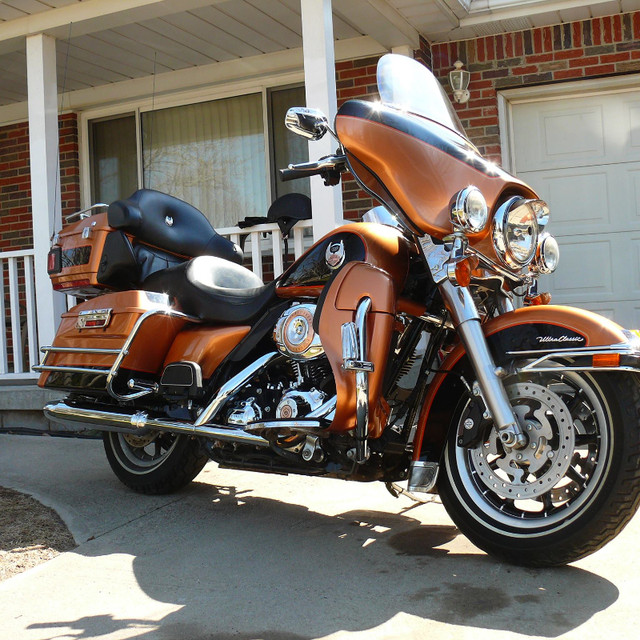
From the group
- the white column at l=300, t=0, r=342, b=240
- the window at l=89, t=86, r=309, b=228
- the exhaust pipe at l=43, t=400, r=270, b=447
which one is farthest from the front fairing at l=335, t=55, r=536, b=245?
the window at l=89, t=86, r=309, b=228

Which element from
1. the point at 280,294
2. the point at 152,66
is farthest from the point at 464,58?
the point at 280,294

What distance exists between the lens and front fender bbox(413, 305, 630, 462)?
2398 millimetres

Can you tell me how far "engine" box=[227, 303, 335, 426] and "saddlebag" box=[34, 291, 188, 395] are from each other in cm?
52

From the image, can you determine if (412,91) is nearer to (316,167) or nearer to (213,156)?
(316,167)

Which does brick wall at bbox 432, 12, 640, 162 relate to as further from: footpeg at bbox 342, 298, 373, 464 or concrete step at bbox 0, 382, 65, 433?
footpeg at bbox 342, 298, 373, 464

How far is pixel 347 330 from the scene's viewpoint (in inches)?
104

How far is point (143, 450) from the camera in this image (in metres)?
3.84

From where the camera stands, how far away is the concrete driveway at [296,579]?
2.20 meters

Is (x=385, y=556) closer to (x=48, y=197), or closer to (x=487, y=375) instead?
(x=487, y=375)

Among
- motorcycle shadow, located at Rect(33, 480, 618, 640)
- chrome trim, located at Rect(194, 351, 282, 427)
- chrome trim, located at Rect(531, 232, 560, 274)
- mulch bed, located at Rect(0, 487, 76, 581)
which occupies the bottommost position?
motorcycle shadow, located at Rect(33, 480, 618, 640)

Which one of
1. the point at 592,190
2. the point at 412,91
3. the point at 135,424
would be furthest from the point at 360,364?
the point at 592,190

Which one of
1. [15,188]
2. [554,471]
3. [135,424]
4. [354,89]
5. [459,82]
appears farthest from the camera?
[15,188]

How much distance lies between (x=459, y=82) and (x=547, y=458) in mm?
4563

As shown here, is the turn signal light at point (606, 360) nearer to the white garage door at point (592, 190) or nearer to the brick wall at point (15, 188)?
the white garage door at point (592, 190)
